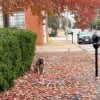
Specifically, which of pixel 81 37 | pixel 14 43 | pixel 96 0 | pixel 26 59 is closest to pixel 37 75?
pixel 26 59

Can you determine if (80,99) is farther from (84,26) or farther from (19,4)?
(84,26)

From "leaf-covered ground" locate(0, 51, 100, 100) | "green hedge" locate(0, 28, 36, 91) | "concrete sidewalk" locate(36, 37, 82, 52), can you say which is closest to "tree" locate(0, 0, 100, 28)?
"green hedge" locate(0, 28, 36, 91)

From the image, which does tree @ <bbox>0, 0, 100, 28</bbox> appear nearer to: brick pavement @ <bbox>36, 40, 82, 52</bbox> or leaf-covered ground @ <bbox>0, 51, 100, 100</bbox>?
leaf-covered ground @ <bbox>0, 51, 100, 100</bbox>

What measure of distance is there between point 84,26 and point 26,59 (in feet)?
18.0

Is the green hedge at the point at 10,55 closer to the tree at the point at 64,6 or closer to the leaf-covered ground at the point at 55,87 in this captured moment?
the leaf-covered ground at the point at 55,87

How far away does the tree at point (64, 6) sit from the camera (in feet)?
50.3

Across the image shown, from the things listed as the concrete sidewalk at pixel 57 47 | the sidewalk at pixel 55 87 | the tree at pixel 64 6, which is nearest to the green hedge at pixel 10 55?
the sidewalk at pixel 55 87

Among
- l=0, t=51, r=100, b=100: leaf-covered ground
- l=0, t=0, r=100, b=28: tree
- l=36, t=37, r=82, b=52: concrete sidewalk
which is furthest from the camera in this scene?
→ l=36, t=37, r=82, b=52: concrete sidewalk

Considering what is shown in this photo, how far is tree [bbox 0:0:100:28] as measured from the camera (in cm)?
1534

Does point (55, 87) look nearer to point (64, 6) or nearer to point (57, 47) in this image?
point (64, 6)

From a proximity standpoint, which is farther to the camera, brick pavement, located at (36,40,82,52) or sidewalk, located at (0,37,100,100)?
brick pavement, located at (36,40,82,52)

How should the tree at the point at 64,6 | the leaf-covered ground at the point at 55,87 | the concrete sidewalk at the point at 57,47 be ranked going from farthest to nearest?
1. the concrete sidewalk at the point at 57,47
2. the tree at the point at 64,6
3. the leaf-covered ground at the point at 55,87

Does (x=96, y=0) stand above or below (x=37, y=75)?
Answer: above

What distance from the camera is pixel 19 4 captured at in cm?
1542
